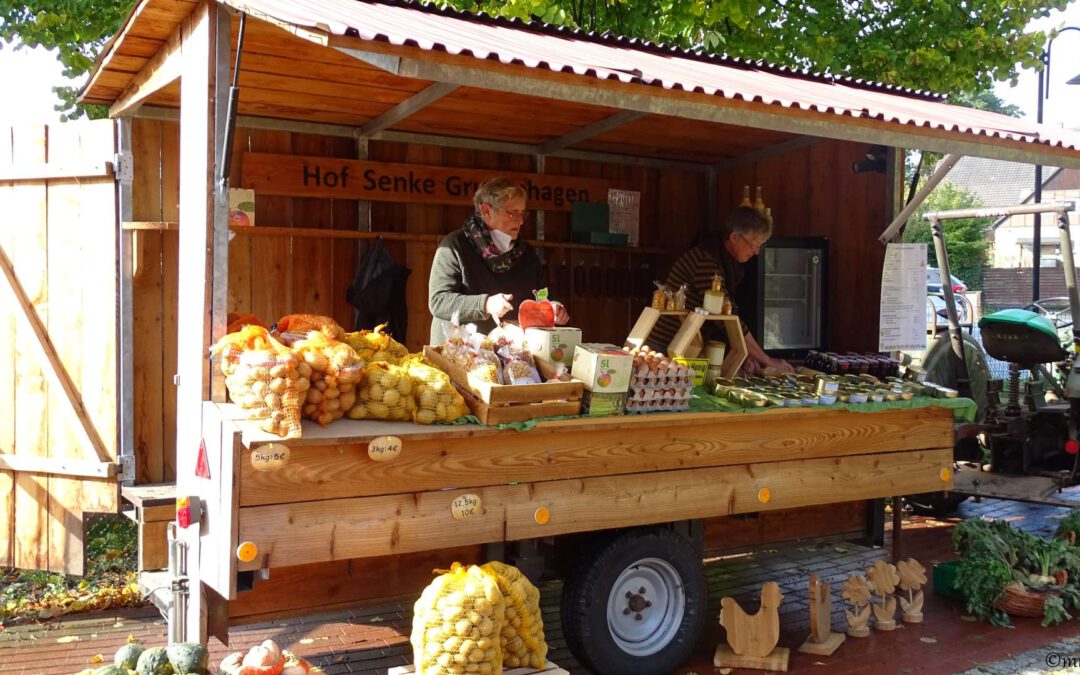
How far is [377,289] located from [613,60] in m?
2.43

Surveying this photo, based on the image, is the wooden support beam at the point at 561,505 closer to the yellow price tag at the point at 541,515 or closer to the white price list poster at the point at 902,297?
the yellow price tag at the point at 541,515

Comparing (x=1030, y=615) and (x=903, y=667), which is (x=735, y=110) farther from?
(x=1030, y=615)

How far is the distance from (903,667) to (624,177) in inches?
175

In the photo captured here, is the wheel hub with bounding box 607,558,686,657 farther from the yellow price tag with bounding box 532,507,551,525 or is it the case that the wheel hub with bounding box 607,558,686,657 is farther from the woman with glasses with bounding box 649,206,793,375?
the woman with glasses with bounding box 649,206,793,375

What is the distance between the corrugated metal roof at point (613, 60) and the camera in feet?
12.6

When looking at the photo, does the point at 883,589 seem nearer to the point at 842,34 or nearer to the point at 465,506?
the point at 465,506

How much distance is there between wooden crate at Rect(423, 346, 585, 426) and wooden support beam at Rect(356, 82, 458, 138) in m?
1.76

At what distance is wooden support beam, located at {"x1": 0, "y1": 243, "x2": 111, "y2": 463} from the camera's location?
5695 mm

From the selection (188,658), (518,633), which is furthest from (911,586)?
(188,658)

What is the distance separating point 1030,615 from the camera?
5.94 metres

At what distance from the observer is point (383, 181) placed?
6.89 meters

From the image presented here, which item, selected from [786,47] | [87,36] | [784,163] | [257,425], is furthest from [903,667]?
[87,36]

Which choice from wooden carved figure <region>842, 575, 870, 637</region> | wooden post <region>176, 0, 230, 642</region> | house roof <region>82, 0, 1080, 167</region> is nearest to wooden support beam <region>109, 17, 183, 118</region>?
house roof <region>82, 0, 1080, 167</region>

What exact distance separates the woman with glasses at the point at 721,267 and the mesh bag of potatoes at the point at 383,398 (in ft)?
7.02
